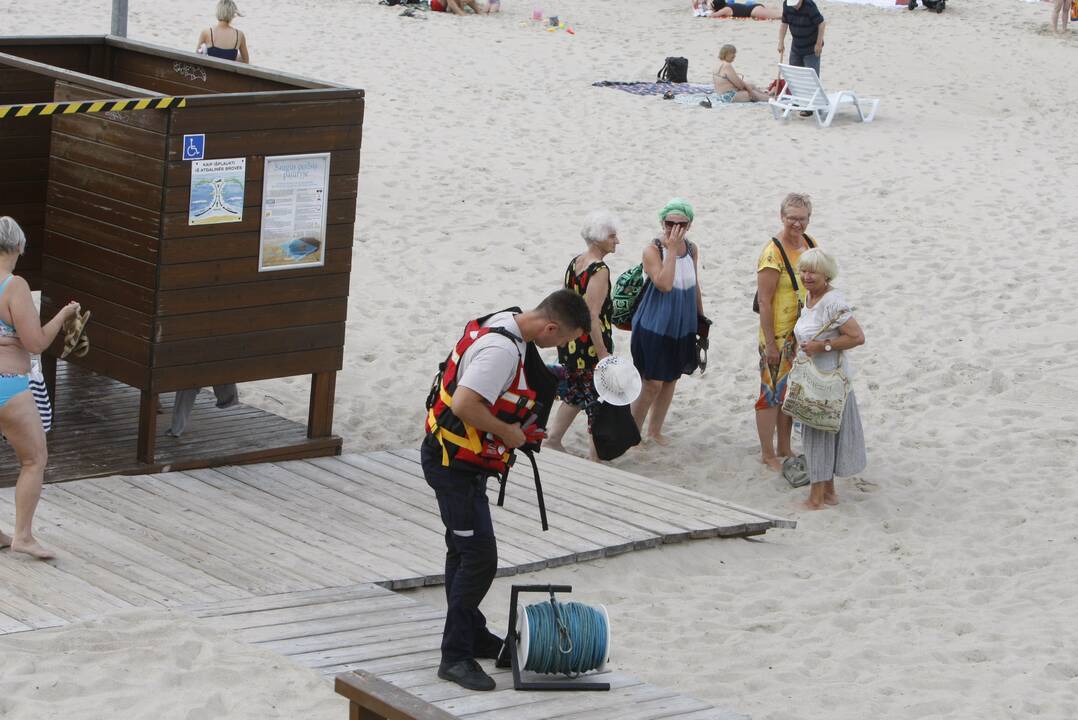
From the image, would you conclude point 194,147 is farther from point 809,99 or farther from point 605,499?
point 809,99

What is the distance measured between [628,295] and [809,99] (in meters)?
9.51

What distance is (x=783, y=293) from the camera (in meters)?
8.49

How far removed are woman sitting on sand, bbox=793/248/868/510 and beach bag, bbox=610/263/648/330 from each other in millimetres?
1162

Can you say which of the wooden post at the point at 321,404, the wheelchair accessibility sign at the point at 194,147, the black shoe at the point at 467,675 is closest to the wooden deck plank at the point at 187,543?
the black shoe at the point at 467,675

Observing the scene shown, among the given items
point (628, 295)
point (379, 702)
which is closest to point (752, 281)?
point (628, 295)

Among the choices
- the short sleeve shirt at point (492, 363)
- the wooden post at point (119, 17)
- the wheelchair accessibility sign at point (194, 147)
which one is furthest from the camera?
the wooden post at point (119, 17)

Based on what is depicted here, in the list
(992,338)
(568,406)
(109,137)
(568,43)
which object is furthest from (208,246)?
(568,43)

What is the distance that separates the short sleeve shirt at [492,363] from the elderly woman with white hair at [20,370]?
1.89 meters

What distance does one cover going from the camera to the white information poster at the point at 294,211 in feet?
25.5

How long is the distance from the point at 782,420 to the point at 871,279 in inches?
140

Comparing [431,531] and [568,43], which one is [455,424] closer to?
[431,531]

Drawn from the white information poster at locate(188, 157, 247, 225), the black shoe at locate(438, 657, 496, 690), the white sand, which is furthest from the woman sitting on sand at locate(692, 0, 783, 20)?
the black shoe at locate(438, 657, 496, 690)

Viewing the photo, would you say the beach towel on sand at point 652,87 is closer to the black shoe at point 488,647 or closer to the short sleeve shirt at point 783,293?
the short sleeve shirt at point 783,293

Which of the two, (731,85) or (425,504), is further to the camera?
(731,85)
